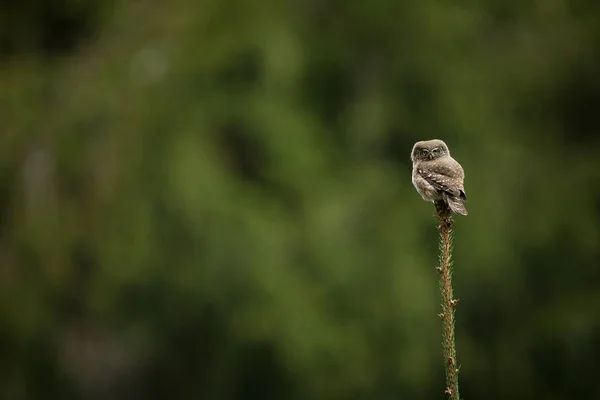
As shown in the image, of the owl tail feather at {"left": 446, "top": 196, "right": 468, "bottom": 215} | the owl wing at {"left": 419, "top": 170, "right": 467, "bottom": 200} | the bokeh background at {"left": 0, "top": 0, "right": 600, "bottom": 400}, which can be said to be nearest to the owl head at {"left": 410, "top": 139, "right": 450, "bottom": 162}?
the owl wing at {"left": 419, "top": 170, "right": 467, "bottom": 200}

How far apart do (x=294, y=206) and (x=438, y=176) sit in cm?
373

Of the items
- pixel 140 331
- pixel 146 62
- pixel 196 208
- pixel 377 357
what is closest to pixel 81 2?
pixel 146 62

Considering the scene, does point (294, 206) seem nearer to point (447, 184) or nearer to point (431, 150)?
point (431, 150)

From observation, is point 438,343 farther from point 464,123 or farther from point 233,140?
point 233,140

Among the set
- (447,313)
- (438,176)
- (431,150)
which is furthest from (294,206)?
(447,313)

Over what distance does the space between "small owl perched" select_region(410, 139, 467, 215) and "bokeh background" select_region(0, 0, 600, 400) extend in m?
3.25

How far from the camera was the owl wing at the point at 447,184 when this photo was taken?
8.00ft

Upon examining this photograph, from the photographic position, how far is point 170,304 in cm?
611

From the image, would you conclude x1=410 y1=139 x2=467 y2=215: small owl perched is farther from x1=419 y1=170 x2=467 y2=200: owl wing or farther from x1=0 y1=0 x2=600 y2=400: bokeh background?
x1=0 y1=0 x2=600 y2=400: bokeh background

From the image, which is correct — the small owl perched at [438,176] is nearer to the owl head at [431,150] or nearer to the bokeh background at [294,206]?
the owl head at [431,150]

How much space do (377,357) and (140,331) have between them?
1769 millimetres

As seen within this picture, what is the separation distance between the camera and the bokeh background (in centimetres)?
592

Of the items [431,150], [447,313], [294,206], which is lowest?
[294,206]

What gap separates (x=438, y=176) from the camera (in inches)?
99.0
